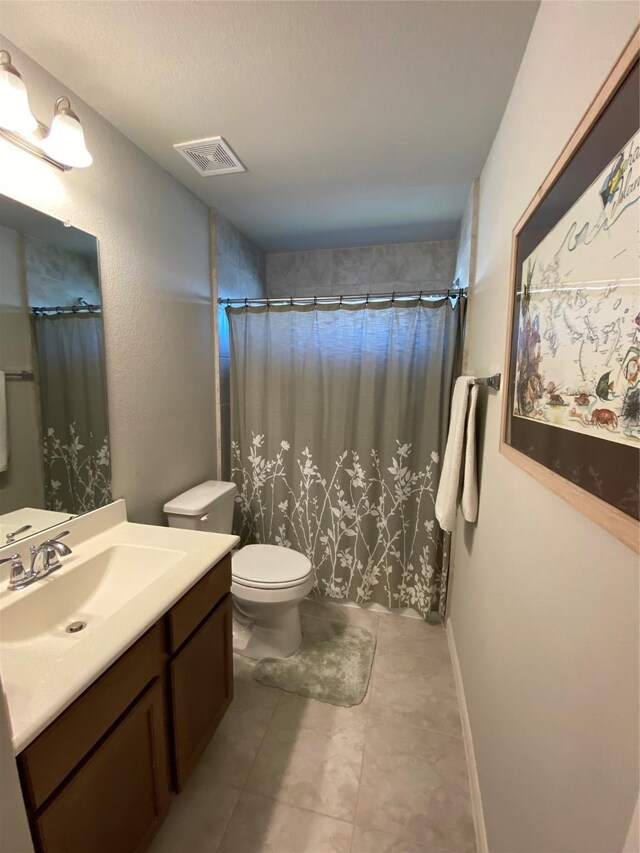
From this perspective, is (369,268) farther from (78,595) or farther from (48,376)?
(78,595)

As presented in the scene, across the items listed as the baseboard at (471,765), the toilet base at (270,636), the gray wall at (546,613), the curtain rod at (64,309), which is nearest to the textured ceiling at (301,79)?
the gray wall at (546,613)

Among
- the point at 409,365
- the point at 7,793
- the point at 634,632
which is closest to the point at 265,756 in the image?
the point at 7,793

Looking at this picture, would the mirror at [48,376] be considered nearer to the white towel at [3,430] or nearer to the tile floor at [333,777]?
the white towel at [3,430]

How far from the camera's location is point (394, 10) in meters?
0.95

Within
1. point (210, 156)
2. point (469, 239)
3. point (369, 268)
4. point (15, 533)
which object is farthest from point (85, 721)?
point (369, 268)

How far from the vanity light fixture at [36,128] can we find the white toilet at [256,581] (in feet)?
4.48

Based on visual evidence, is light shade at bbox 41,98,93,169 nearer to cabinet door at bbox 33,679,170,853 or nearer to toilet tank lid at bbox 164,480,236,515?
toilet tank lid at bbox 164,480,236,515

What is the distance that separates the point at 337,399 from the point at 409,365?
457 millimetres

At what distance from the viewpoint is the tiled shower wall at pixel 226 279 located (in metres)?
2.10

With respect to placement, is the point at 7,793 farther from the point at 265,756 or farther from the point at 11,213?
the point at 11,213

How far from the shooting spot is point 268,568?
1.72 meters

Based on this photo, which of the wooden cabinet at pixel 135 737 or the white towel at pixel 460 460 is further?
the white towel at pixel 460 460

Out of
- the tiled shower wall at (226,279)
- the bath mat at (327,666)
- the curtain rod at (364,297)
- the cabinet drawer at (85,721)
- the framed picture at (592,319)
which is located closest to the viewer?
the framed picture at (592,319)

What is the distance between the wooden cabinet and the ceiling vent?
5.66 ft
